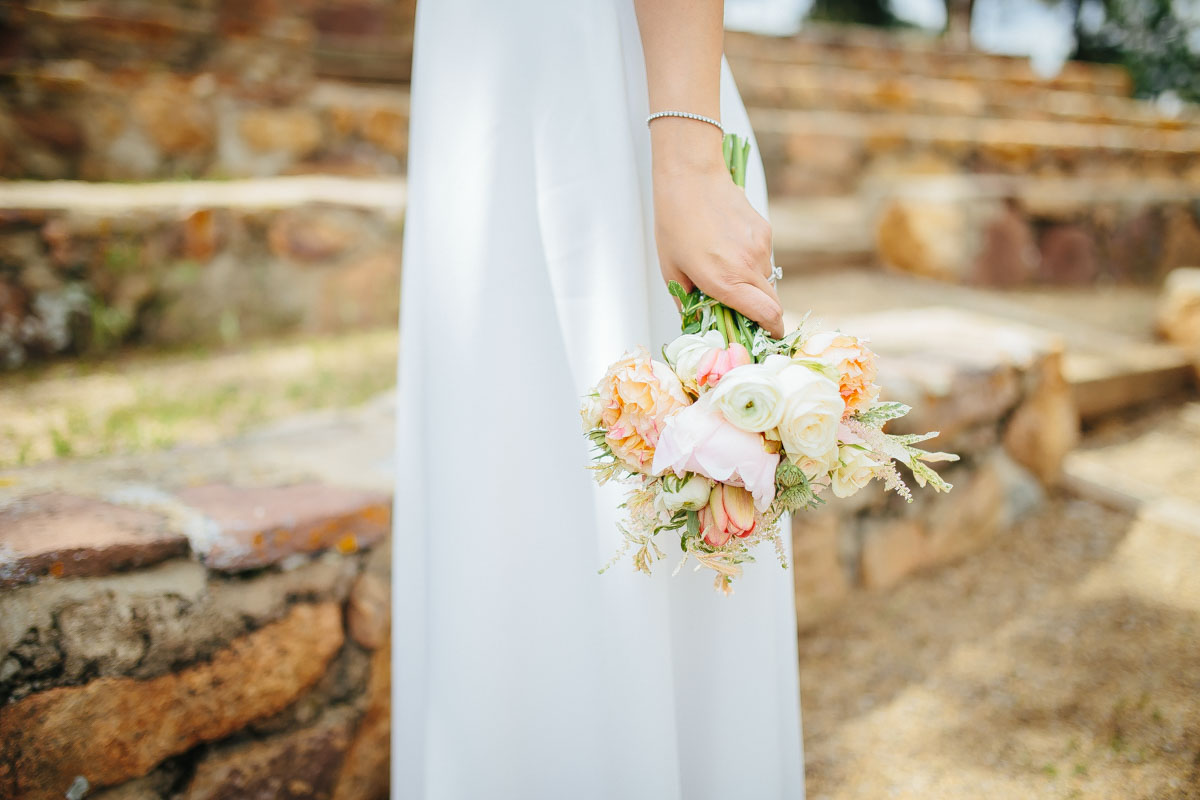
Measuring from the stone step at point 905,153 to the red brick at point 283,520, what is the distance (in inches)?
184

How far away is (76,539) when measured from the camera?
41.4 inches

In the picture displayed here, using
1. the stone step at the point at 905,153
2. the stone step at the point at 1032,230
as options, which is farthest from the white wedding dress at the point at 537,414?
the stone step at the point at 905,153

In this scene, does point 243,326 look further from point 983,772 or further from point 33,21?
point 983,772

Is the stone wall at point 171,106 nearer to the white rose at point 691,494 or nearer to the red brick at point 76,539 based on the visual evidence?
the red brick at point 76,539

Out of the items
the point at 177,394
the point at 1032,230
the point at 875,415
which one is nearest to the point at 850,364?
the point at 875,415

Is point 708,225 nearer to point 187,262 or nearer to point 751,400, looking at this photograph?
point 751,400

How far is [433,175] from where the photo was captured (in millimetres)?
982

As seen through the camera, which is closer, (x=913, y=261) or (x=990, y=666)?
(x=990, y=666)

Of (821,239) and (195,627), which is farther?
(821,239)

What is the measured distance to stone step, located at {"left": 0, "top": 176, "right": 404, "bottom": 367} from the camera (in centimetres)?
244

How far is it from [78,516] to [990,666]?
196 cm

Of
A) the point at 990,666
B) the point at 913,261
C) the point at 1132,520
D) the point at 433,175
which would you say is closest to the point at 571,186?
the point at 433,175

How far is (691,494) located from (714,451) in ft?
0.19

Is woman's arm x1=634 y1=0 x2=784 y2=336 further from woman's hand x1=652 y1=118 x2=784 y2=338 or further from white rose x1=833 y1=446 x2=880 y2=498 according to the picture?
white rose x1=833 y1=446 x2=880 y2=498
